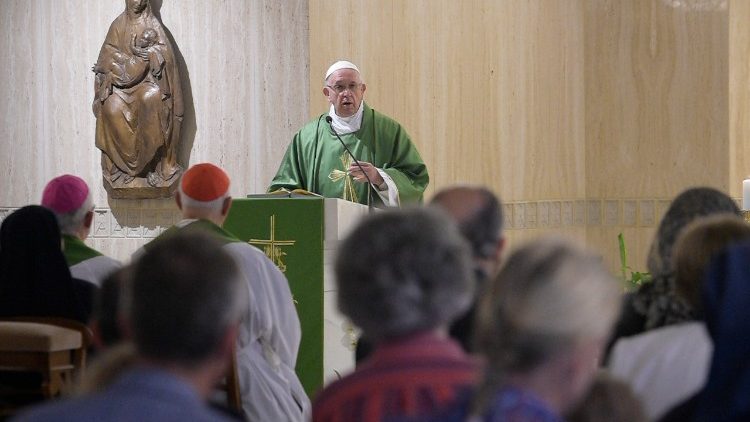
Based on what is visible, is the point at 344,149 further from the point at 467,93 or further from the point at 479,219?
the point at 479,219

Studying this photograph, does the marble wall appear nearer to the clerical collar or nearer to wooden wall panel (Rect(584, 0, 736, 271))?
the clerical collar

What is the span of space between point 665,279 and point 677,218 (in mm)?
219

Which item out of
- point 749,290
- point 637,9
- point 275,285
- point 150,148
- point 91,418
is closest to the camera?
point 91,418

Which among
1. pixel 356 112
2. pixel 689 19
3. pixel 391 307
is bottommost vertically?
pixel 391 307

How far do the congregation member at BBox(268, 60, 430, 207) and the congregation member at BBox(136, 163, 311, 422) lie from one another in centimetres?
247

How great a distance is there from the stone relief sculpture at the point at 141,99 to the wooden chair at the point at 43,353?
5679 mm

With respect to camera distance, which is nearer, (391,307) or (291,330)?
(391,307)

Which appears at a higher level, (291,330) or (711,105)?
(711,105)

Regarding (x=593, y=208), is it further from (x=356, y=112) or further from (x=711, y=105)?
(x=356, y=112)

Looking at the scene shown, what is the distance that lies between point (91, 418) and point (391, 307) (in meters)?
0.58

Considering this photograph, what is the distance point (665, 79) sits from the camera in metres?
8.34

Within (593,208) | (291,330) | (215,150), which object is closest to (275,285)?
(291,330)

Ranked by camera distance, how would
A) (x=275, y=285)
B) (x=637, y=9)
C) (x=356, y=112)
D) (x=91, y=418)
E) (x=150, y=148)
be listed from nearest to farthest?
(x=91, y=418) < (x=275, y=285) < (x=356, y=112) < (x=637, y=9) < (x=150, y=148)

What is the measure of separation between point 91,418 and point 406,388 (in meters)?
0.58
